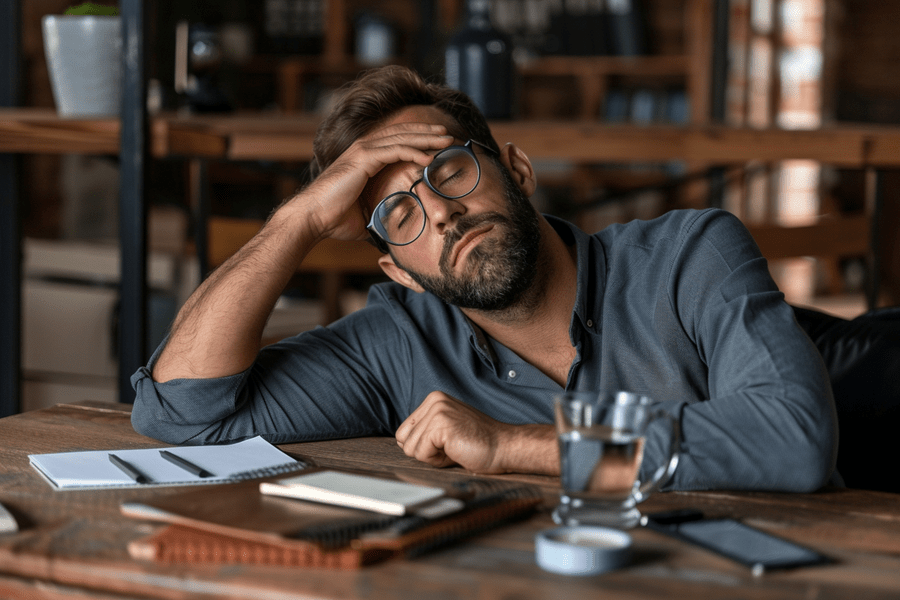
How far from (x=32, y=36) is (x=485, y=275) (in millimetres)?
3805

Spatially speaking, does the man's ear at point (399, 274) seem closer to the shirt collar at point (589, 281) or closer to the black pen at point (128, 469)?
the shirt collar at point (589, 281)

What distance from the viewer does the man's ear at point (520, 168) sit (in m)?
1.58

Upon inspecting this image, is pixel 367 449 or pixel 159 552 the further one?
pixel 367 449

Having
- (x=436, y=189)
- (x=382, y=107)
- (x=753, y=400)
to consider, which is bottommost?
(x=753, y=400)

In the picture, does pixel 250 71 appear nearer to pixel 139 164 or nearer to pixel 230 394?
pixel 139 164

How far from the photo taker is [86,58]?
2.04 meters

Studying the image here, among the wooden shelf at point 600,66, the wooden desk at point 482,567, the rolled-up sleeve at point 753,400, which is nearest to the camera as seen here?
the wooden desk at point 482,567

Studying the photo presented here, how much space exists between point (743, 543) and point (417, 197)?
0.74 meters

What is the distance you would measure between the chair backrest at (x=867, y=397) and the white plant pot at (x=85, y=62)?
4.94 ft

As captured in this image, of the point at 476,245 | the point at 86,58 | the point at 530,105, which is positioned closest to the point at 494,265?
the point at 476,245

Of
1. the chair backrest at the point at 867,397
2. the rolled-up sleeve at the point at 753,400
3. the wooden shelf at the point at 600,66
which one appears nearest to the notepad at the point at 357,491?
the rolled-up sleeve at the point at 753,400

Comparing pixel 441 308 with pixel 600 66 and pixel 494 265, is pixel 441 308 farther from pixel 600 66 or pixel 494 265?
pixel 600 66

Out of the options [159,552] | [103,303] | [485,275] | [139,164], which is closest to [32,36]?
[103,303]

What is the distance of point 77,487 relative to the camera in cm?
102
